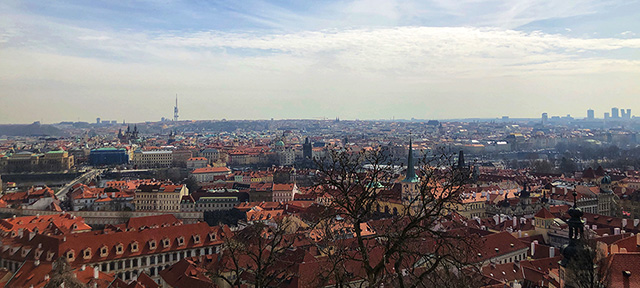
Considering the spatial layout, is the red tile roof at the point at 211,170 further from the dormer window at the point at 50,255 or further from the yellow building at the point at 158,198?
the dormer window at the point at 50,255

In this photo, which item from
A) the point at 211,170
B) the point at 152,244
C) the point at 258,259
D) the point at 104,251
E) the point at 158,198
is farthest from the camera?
the point at 211,170

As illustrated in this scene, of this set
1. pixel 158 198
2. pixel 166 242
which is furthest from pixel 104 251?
pixel 158 198

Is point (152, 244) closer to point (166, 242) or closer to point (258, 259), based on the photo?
point (166, 242)

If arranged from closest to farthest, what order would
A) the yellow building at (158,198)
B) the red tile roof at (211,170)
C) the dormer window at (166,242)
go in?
1. the dormer window at (166,242)
2. the yellow building at (158,198)
3. the red tile roof at (211,170)

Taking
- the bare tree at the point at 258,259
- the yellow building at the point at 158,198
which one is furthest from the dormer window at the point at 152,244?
the yellow building at the point at 158,198

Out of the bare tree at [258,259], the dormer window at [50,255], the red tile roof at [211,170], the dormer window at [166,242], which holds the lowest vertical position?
the red tile roof at [211,170]

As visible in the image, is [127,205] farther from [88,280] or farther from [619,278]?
[619,278]

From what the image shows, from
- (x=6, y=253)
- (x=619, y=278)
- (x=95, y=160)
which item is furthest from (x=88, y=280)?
(x=95, y=160)

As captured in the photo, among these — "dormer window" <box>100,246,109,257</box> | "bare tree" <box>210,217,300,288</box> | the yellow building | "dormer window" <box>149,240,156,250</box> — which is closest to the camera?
"bare tree" <box>210,217,300,288</box>

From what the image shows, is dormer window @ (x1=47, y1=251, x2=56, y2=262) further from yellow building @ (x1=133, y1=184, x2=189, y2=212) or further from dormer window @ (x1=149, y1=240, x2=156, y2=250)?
yellow building @ (x1=133, y1=184, x2=189, y2=212)

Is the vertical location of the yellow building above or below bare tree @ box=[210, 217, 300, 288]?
below

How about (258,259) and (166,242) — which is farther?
(166,242)

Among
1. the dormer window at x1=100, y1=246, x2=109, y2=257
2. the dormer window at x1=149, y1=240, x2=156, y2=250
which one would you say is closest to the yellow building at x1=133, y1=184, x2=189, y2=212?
the dormer window at x1=149, y1=240, x2=156, y2=250
